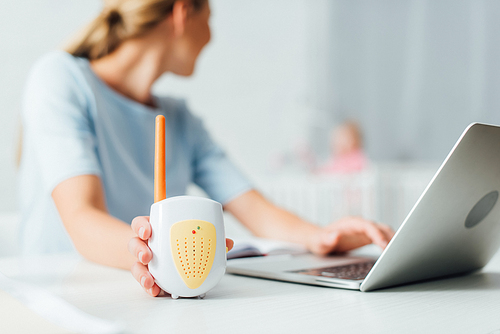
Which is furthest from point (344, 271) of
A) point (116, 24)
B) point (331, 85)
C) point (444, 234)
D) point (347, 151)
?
point (331, 85)

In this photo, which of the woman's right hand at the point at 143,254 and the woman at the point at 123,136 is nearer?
the woman's right hand at the point at 143,254

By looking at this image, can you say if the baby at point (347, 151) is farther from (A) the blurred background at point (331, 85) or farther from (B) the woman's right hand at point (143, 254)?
(B) the woman's right hand at point (143, 254)

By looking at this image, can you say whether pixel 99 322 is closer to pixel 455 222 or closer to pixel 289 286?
pixel 289 286

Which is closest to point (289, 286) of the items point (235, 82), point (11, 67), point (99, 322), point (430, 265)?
point (430, 265)

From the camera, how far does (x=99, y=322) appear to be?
0.86ft

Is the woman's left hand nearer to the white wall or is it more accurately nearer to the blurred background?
the blurred background

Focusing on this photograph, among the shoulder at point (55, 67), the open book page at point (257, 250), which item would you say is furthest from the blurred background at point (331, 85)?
the open book page at point (257, 250)

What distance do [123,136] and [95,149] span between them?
93 millimetres

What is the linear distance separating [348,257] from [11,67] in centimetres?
236

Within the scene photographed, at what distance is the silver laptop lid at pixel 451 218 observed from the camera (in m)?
0.39

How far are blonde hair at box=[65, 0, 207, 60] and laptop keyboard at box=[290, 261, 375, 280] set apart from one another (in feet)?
2.17

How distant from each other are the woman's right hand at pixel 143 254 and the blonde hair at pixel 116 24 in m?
0.66

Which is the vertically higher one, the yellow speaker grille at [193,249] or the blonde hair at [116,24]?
the blonde hair at [116,24]

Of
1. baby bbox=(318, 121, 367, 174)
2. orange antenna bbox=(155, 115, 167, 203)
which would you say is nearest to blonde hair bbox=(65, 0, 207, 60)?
orange antenna bbox=(155, 115, 167, 203)
